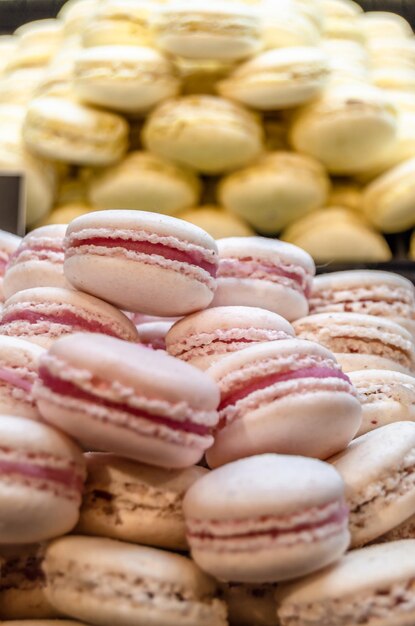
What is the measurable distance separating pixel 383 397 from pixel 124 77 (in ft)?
3.13

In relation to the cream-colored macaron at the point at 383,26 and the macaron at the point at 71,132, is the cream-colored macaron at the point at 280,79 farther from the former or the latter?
the cream-colored macaron at the point at 383,26

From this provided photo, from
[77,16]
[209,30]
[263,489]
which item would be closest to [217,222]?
[209,30]

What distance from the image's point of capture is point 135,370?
54cm

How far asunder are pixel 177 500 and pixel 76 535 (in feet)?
0.27

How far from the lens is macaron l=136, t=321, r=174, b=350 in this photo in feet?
2.67

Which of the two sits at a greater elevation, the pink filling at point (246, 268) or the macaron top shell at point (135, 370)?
the macaron top shell at point (135, 370)

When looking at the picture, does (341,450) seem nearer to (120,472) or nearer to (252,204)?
(120,472)

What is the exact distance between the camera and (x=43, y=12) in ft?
6.97

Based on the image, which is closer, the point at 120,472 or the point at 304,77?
the point at 120,472

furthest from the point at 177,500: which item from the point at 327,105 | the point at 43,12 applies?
the point at 43,12

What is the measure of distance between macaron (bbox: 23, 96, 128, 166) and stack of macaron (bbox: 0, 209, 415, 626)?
2.54 ft

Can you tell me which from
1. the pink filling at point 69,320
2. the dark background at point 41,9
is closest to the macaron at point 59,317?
the pink filling at point 69,320

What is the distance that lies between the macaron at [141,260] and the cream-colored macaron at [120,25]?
0.98 metres

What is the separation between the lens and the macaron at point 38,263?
0.80 metres
